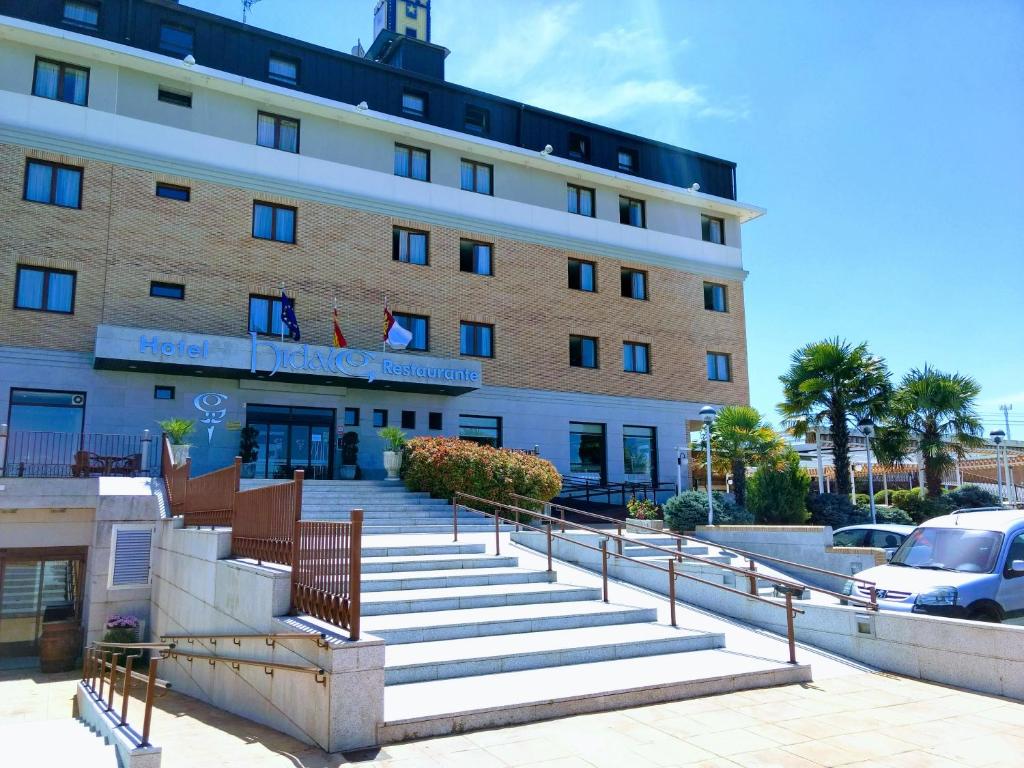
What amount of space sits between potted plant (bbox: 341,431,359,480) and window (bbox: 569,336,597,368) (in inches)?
320

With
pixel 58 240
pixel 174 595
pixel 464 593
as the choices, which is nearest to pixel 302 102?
pixel 58 240

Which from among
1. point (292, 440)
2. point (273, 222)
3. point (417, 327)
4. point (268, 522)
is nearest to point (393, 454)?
point (292, 440)

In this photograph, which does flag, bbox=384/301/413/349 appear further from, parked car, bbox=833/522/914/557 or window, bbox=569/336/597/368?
parked car, bbox=833/522/914/557

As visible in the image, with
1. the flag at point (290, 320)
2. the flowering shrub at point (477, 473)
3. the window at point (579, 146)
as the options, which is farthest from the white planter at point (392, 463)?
the window at point (579, 146)

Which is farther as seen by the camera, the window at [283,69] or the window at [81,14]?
the window at [283,69]

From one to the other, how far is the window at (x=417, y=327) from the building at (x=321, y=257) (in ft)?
0.30

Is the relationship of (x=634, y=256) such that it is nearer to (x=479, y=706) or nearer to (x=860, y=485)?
(x=860, y=485)

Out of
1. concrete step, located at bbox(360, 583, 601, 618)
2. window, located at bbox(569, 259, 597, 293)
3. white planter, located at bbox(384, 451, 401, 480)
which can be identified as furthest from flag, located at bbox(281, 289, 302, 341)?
concrete step, located at bbox(360, 583, 601, 618)

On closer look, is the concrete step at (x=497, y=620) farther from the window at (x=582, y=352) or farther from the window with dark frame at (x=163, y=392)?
the window at (x=582, y=352)

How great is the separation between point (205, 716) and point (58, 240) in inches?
601

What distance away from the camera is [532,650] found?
8242 millimetres

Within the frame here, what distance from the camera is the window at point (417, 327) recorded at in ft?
77.8

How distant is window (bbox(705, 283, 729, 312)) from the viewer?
30.1 meters

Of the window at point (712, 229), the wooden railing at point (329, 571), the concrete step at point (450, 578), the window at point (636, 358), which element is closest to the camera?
the wooden railing at point (329, 571)
